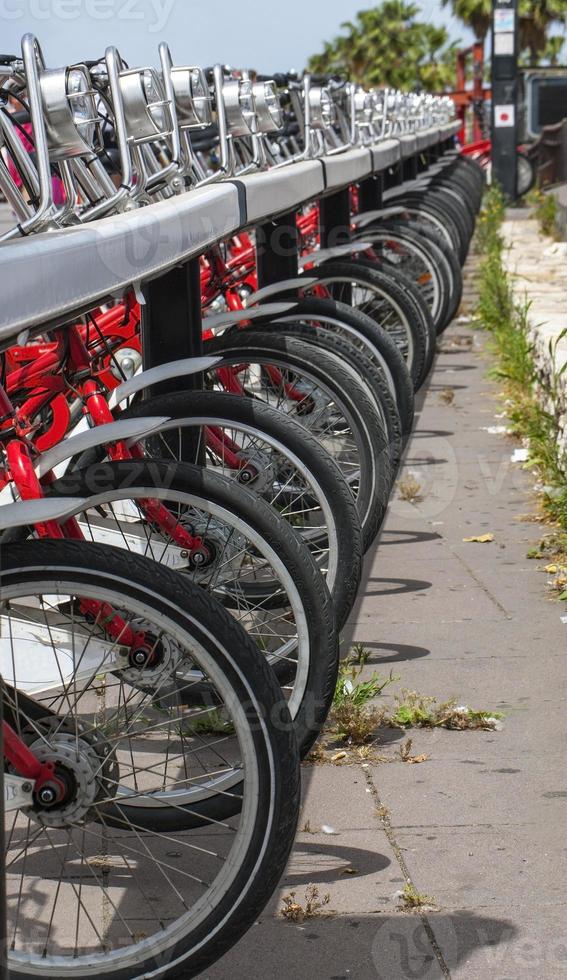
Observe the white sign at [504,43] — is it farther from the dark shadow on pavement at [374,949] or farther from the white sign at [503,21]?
the dark shadow on pavement at [374,949]

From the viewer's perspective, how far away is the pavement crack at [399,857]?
2510 millimetres

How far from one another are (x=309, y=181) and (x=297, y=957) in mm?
3098

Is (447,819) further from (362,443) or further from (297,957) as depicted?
(362,443)

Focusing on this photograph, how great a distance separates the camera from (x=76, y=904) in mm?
2695

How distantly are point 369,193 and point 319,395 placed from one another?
4.81 metres

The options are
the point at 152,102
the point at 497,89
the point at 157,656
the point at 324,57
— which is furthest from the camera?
the point at 324,57

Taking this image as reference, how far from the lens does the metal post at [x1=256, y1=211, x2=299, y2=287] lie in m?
5.61

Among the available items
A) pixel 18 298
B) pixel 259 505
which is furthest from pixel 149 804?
pixel 18 298

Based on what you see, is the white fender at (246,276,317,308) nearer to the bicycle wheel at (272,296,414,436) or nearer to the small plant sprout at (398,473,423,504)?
the bicycle wheel at (272,296,414,436)

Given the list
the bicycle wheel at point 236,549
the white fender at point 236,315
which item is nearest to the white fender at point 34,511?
the bicycle wheel at point 236,549

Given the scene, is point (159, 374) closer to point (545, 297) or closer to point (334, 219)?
point (334, 219)

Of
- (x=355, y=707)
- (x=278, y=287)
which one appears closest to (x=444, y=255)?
(x=278, y=287)

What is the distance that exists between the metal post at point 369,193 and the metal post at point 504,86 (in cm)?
1102

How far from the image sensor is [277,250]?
5.65 m
